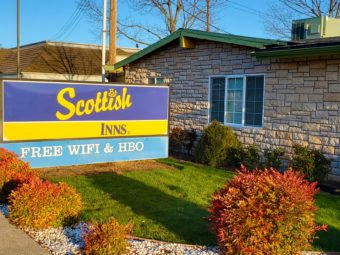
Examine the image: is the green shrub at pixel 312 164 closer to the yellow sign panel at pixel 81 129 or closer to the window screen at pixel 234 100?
the window screen at pixel 234 100

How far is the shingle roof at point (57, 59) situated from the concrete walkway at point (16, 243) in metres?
19.2

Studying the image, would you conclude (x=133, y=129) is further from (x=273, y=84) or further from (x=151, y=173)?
(x=273, y=84)

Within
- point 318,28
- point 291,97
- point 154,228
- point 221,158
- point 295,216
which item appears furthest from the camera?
point 318,28

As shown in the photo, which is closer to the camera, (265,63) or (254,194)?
(254,194)

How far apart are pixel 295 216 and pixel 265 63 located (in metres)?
7.37

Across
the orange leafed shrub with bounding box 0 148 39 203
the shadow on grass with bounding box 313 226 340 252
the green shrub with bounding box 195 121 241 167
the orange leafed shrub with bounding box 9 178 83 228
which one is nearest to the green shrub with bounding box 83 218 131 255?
the orange leafed shrub with bounding box 9 178 83 228

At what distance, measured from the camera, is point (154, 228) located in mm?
5797

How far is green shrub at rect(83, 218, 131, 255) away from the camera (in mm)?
4199

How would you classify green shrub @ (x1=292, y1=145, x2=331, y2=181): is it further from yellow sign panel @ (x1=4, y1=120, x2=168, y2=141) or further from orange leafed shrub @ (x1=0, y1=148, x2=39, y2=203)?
orange leafed shrub @ (x1=0, y1=148, x2=39, y2=203)

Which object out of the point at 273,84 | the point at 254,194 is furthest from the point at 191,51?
the point at 254,194

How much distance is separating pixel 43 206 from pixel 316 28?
1004 cm

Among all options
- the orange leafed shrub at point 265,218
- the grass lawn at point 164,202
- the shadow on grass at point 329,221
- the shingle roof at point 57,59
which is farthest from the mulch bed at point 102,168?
the shingle roof at point 57,59

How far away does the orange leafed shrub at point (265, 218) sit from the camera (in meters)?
4.16

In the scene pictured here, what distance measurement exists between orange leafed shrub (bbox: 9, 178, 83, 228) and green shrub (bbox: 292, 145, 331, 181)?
213 inches
